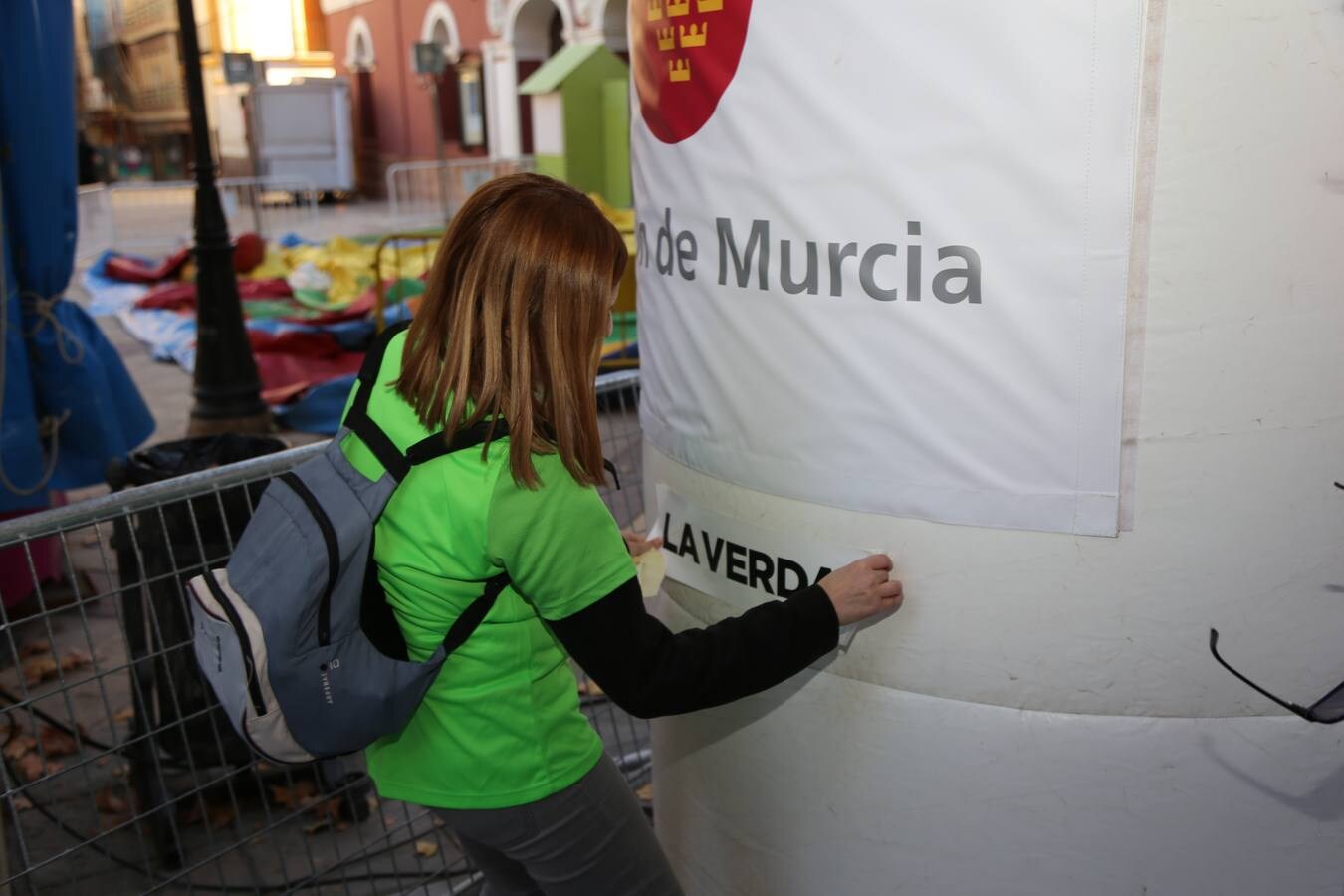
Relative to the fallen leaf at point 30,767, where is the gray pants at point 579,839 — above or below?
above

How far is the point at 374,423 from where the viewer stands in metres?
1.85

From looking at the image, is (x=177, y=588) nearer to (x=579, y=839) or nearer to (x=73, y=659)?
(x=73, y=659)

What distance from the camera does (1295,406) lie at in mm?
1729

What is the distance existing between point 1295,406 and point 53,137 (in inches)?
190

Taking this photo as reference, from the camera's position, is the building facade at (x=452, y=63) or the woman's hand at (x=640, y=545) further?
the building facade at (x=452, y=63)

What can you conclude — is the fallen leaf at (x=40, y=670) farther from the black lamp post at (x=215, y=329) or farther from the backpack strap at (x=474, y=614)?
the backpack strap at (x=474, y=614)

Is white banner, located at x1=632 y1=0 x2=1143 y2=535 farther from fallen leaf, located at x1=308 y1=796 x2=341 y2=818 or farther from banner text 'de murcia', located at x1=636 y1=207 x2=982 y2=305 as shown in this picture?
Result: fallen leaf, located at x1=308 y1=796 x2=341 y2=818

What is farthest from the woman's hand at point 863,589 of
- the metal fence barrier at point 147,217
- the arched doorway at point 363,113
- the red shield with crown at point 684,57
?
the arched doorway at point 363,113

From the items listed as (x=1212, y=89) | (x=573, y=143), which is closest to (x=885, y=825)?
(x=1212, y=89)

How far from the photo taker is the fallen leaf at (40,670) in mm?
4457

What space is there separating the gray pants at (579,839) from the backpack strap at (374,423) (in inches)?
22.2

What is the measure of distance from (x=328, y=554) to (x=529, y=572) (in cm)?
28

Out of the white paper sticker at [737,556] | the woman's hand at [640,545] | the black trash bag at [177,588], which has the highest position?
the white paper sticker at [737,556]

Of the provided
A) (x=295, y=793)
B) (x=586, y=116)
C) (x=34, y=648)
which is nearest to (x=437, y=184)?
(x=586, y=116)
